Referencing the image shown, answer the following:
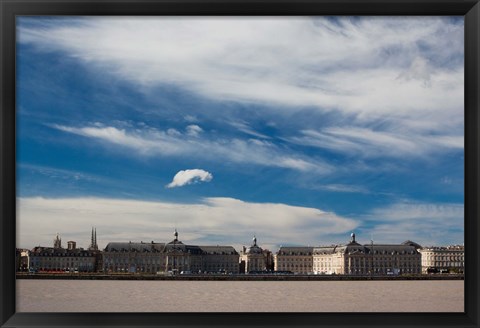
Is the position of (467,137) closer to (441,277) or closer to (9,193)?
(9,193)

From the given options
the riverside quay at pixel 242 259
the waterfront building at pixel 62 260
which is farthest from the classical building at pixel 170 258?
the waterfront building at pixel 62 260

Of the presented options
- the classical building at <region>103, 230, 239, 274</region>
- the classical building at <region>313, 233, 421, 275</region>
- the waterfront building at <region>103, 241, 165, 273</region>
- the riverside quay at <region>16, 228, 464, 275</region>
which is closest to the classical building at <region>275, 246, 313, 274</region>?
the riverside quay at <region>16, 228, 464, 275</region>

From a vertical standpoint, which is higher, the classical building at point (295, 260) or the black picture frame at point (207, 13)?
the black picture frame at point (207, 13)

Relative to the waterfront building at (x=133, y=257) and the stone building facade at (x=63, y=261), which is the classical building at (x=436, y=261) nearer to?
the waterfront building at (x=133, y=257)

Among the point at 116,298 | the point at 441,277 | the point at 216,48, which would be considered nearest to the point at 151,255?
the point at 441,277

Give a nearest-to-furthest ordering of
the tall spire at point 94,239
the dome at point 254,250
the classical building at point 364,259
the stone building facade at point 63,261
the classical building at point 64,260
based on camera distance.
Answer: the tall spire at point 94,239
the stone building facade at point 63,261
the classical building at point 64,260
the dome at point 254,250
the classical building at point 364,259

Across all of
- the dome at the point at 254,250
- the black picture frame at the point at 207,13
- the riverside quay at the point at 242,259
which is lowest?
the riverside quay at the point at 242,259

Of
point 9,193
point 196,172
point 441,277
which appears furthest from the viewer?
point 441,277

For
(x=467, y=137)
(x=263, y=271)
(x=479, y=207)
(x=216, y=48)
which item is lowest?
(x=263, y=271)

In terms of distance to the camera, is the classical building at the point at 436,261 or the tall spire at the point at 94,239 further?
the classical building at the point at 436,261
